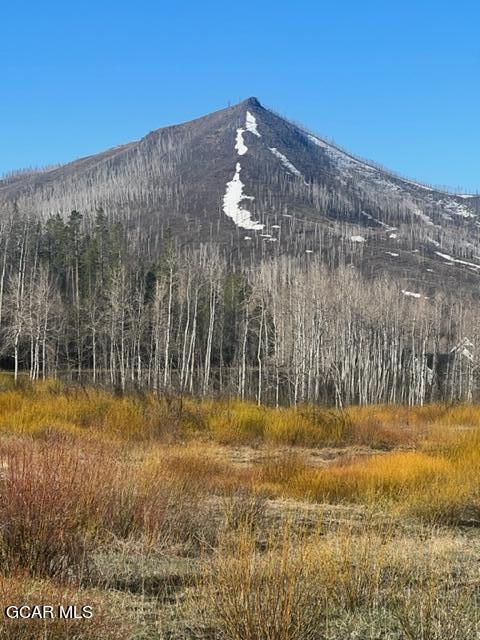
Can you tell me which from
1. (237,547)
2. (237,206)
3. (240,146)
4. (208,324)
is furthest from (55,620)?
(240,146)

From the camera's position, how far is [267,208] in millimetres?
146125

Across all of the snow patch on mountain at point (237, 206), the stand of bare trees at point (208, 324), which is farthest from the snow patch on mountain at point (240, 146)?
the stand of bare trees at point (208, 324)

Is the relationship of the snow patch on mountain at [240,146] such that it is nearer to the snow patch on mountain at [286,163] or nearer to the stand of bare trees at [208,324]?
the snow patch on mountain at [286,163]

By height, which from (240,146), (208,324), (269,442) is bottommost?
(269,442)

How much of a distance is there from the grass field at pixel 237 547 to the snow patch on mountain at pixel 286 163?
173 metres

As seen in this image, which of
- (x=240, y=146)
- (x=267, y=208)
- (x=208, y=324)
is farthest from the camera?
(x=240, y=146)

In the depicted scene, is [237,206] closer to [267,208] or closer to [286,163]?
[267,208]

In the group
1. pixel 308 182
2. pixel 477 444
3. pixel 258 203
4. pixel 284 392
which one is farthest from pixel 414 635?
pixel 308 182

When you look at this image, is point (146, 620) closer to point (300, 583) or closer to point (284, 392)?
point (300, 583)

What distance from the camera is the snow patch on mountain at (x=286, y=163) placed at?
17825cm

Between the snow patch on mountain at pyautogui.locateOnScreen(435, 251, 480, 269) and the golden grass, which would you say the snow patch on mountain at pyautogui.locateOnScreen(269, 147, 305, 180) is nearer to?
the snow patch on mountain at pyautogui.locateOnScreen(435, 251, 480, 269)

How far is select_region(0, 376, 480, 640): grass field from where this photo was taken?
342cm

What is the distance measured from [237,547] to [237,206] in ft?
475

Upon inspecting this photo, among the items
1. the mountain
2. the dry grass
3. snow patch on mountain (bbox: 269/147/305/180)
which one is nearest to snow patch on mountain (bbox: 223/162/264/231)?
the mountain
